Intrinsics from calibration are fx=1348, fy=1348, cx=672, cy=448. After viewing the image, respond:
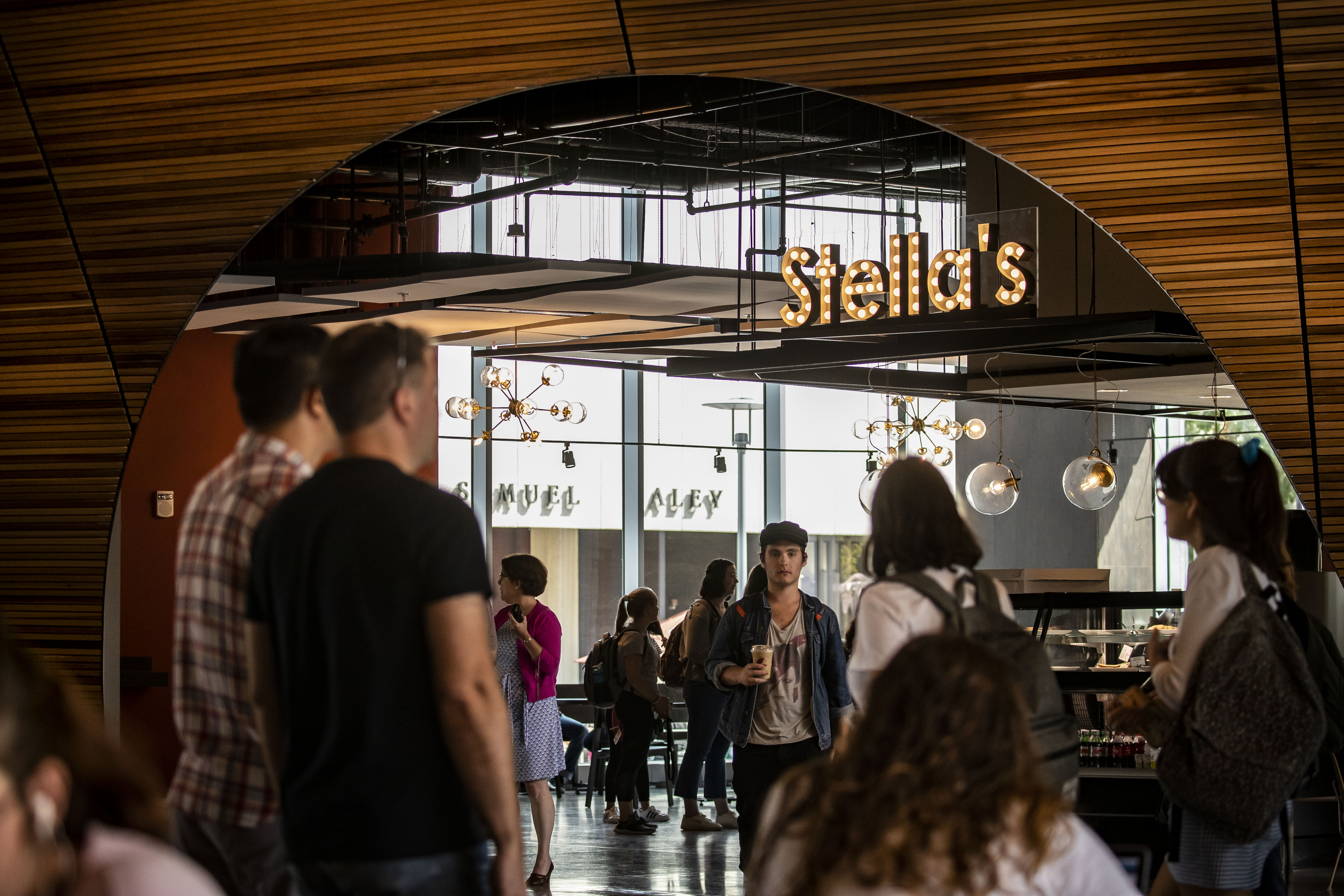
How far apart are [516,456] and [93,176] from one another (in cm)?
1328

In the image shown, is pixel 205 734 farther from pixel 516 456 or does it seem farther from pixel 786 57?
pixel 516 456

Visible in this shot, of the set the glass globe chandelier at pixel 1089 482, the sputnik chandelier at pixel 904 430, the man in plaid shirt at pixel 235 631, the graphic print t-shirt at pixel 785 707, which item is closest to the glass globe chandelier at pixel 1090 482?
the glass globe chandelier at pixel 1089 482

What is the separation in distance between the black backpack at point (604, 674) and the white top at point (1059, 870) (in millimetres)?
7146

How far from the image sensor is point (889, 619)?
2.65 m

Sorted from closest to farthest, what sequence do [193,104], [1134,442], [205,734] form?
[205,734] → [193,104] → [1134,442]

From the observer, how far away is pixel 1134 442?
17.7 m

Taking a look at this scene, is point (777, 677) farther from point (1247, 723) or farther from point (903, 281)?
point (903, 281)

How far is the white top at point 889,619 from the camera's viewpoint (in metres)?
2.63

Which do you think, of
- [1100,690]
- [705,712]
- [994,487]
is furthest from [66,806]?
[994,487]

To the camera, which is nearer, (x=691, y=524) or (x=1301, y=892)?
(x=1301, y=892)

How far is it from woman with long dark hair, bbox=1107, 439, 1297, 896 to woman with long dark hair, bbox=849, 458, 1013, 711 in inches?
17.2

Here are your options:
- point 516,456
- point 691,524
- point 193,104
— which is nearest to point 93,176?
point 193,104

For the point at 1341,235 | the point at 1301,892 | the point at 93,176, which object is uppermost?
the point at 93,176

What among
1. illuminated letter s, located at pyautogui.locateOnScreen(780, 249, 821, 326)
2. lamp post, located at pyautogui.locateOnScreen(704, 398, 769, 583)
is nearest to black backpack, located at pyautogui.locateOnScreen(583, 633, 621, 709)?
illuminated letter s, located at pyautogui.locateOnScreen(780, 249, 821, 326)
